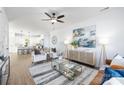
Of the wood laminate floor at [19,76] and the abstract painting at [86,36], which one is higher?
the abstract painting at [86,36]

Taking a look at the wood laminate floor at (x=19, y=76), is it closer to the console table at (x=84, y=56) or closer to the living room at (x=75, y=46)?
the living room at (x=75, y=46)

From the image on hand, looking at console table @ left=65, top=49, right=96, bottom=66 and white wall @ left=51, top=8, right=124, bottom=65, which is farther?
console table @ left=65, top=49, right=96, bottom=66

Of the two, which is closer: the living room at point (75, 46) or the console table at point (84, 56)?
the living room at point (75, 46)

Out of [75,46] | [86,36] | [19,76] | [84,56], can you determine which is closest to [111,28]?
[86,36]

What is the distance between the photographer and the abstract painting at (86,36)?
189 inches

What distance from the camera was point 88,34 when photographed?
504 centimetres

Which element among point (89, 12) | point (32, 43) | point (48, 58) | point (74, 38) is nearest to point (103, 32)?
point (89, 12)

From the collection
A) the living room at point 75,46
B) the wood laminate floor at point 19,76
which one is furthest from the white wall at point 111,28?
the wood laminate floor at point 19,76

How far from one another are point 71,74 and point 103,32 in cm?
246

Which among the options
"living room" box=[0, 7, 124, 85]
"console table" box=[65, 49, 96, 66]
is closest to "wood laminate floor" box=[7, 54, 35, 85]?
"living room" box=[0, 7, 124, 85]

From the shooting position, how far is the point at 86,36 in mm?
5164

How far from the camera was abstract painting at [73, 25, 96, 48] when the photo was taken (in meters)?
4.79

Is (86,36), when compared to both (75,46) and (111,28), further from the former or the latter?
(111,28)

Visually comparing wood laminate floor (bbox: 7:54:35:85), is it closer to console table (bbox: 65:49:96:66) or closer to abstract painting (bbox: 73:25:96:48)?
console table (bbox: 65:49:96:66)
